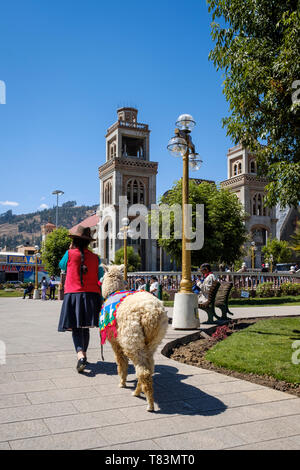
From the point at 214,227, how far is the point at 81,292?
19.8 meters

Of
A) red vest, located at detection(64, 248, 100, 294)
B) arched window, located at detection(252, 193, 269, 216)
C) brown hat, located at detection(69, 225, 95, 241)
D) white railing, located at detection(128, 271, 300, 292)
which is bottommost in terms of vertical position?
white railing, located at detection(128, 271, 300, 292)

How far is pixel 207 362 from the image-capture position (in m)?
6.29

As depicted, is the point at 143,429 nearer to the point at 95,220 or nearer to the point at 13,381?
the point at 13,381

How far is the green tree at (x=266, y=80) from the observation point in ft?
23.1

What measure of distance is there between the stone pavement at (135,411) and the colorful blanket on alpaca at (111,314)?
0.67 metres

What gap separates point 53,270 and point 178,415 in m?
51.3

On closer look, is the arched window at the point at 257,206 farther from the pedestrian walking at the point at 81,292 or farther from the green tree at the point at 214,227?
the pedestrian walking at the point at 81,292

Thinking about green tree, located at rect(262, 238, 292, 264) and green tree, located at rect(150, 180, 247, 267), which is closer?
green tree, located at rect(150, 180, 247, 267)

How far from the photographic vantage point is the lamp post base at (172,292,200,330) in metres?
9.11

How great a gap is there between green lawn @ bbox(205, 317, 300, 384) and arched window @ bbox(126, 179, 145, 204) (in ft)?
159

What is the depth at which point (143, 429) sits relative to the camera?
11.4 feet
